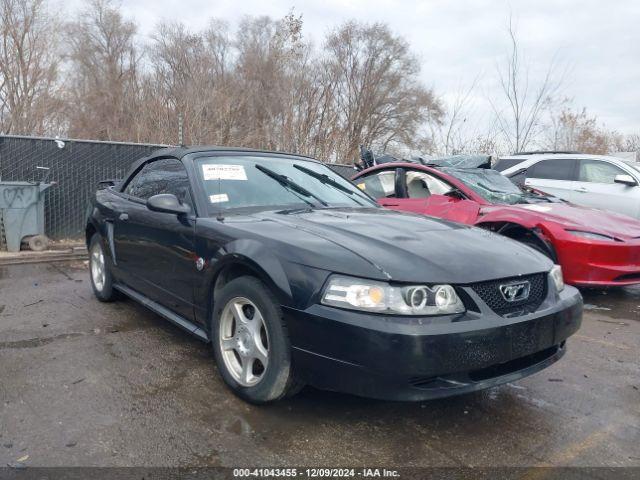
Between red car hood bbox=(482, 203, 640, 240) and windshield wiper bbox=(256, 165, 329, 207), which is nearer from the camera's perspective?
windshield wiper bbox=(256, 165, 329, 207)

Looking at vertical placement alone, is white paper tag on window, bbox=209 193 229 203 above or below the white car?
below

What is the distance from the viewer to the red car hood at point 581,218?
16.5ft

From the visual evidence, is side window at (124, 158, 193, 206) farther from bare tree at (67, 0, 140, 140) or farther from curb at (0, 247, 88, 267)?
bare tree at (67, 0, 140, 140)

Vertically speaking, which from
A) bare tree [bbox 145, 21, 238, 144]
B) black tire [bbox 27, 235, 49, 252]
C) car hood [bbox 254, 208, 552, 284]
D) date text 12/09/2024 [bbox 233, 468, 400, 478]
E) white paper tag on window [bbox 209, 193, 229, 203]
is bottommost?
date text 12/09/2024 [bbox 233, 468, 400, 478]

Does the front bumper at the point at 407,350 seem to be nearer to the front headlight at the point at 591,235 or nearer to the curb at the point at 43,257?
the front headlight at the point at 591,235

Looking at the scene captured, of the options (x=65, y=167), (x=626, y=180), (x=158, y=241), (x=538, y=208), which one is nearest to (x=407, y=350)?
(x=158, y=241)

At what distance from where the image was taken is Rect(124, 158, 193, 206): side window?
3582 mm

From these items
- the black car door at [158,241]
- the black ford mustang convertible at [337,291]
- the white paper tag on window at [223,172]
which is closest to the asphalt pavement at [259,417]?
the black ford mustang convertible at [337,291]

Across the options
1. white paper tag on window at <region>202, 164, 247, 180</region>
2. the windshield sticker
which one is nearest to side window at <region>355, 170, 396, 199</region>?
the windshield sticker

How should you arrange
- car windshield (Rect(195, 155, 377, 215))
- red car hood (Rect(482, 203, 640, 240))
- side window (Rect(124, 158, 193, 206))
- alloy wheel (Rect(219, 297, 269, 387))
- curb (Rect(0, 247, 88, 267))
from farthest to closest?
curb (Rect(0, 247, 88, 267)), red car hood (Rect(482, 203, 640, 240)), side window (Rect(124, 158, 193, 206)), car windshield (Rect(195, 155, 377, 215)), alloy wheel (Rect(219, 297, 269, 387))

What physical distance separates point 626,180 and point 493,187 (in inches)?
139

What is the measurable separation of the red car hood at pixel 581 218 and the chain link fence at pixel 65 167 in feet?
22.5

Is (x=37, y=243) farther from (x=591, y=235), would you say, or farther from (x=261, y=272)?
(x=591, y=235)

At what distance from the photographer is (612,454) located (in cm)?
240
